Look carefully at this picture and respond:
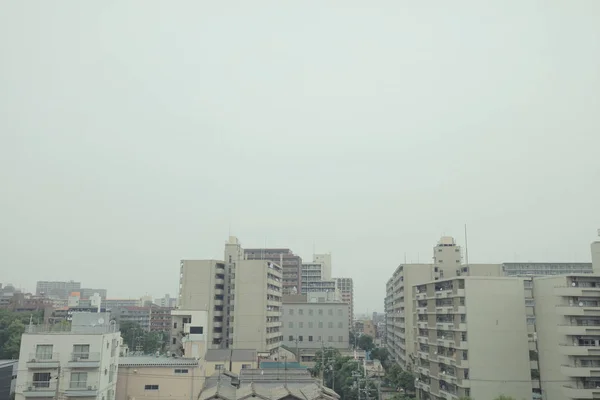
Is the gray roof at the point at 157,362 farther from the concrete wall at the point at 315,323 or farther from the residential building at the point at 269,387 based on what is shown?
the concrete wall at the point at 315,323

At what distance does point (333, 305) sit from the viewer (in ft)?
304

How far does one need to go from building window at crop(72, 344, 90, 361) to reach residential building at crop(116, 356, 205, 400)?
5.53 metres

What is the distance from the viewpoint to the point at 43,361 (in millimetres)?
32562

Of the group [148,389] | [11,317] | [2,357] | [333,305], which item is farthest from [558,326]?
[11,317]

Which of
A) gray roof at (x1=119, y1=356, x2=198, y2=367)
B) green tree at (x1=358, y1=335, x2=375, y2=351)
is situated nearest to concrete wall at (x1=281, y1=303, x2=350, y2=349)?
green tree at (x1=358, y1=335, x2=375, y2=351)

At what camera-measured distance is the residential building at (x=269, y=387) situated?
35406 millimetres

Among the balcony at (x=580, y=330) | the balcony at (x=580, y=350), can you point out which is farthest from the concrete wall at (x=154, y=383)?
the balcony at (x=580, y=330)

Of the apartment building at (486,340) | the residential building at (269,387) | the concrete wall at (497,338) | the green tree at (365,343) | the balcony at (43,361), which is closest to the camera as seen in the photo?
the balcony at (43,361)

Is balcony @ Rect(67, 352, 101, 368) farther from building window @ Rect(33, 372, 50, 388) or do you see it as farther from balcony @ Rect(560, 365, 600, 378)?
balcony @ Rect(560, 365, 600, 378)

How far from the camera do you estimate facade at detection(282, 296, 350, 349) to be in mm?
91188

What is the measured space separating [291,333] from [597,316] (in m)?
61.7

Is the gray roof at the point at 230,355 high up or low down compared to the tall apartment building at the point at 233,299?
down

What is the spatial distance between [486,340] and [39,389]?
36.7m

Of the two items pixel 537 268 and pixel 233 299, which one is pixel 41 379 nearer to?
pixel 233 299
